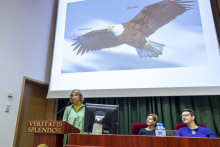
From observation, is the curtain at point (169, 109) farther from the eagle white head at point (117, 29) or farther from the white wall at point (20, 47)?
the white wall at point (20, 47)

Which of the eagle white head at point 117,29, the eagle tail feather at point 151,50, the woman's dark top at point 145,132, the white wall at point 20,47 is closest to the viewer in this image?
the woman's dark top at point 145,132

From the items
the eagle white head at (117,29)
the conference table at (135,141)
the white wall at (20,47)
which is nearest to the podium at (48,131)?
the conference table at (135,141)

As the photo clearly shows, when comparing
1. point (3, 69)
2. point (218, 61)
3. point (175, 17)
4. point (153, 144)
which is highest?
point (175, 17)

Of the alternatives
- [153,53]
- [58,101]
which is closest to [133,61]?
[153,53]

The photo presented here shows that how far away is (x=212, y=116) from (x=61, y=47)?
261 cm

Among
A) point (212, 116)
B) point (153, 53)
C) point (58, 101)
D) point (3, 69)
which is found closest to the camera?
point (3, 69)

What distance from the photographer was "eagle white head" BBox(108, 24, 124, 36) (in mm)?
2721

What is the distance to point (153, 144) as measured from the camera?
88 cm

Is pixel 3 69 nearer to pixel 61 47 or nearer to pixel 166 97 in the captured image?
pixel 61 47

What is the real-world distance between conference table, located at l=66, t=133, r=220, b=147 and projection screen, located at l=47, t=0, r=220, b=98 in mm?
1462

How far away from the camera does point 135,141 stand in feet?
2.99

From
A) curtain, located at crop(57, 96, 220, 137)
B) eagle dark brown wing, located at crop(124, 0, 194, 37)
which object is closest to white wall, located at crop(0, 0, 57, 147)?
curtain, located at crop(57, 96, 220, 137)

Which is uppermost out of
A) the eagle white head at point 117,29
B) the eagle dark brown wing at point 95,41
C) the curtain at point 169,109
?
the eagle white head at point 117,29

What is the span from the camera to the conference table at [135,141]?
837 millimetres
